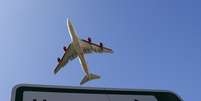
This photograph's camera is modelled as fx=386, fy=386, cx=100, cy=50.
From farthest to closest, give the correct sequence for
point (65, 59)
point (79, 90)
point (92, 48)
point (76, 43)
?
point (76, 43)
point (65, 59)
point (92, 48)
point (79, 90)

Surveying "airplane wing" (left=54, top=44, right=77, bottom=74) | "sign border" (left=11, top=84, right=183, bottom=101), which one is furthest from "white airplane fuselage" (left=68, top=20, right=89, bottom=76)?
"sign border" (left=11, top=84, right=183, bottom=101)

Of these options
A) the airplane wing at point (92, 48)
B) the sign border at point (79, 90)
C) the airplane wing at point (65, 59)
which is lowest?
the sign border at point (79, 90)

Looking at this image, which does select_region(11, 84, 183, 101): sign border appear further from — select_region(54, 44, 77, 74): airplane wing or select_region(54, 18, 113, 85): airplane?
select_region(54, 44, 77, 74): airplane wing

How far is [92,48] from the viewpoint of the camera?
212ft

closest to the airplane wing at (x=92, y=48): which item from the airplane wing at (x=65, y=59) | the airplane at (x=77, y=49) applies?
the airplane at (x=77, y=49)

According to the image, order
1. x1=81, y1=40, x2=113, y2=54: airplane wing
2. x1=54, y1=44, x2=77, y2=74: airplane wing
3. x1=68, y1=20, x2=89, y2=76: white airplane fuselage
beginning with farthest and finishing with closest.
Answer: x1=68, y1=20, x2=89, y2=76: white airplane fuselage → x1=54, y1=44, x2=77, y2=74: airplane wing → x1=81, y1=40, x2=113, y2=54: airplane wing

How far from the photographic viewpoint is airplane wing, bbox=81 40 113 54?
63.8m

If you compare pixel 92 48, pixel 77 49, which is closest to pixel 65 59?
pixel 77 49

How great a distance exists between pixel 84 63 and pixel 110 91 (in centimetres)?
7095

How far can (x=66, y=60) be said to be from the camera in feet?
215

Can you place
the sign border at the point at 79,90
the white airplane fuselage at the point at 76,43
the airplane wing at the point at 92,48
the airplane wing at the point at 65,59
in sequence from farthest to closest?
the white airplane fuselage at the point at 76,43 < the airplane wing at the point at 65,59 < the airplane wing at the point at 92,48 < the sign border at the point at 79,90

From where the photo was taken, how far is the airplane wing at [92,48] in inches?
2511

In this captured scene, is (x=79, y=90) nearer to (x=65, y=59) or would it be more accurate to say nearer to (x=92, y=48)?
(x=92, y=48)

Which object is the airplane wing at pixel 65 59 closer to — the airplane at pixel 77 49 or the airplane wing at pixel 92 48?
the airplane at pixel 77 49
